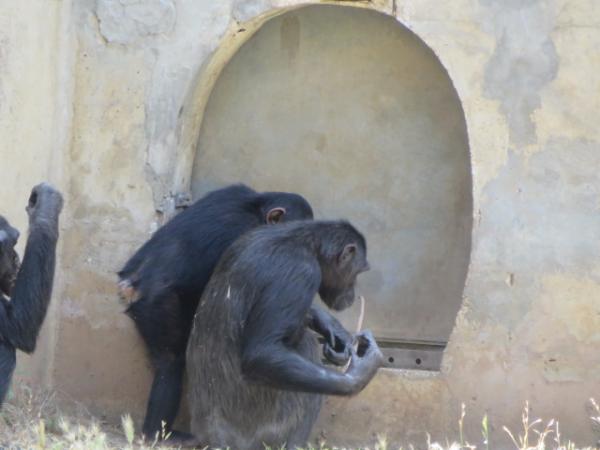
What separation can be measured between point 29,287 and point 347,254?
5.93ft

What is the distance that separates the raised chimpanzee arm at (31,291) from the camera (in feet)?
24.9

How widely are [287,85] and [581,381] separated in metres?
2.86

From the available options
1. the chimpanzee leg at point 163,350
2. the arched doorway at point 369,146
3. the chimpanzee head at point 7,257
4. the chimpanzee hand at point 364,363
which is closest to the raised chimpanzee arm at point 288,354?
the chimpanzee hand at point 364,363

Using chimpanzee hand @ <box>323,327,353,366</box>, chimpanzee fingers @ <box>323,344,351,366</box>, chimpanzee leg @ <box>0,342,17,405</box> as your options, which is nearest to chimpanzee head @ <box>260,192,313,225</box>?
chimpanzee hand @ <box>323,327,353,366</box>

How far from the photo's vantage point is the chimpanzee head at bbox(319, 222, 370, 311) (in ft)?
27.3

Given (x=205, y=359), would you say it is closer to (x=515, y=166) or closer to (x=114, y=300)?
(x=114, y=300)

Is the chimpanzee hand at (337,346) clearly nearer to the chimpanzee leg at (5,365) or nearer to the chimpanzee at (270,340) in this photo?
the chimpanzee at (270,340)

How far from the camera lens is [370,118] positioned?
1016 cm

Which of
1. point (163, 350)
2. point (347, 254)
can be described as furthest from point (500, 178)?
point (163, 350)

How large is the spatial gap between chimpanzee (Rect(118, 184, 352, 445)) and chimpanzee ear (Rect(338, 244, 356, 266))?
0.52 meters

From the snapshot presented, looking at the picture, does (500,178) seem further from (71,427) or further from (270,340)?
(71,427)

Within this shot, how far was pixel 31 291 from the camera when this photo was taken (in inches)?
300

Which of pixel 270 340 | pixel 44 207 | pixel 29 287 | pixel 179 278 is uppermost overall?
pixel 44 207

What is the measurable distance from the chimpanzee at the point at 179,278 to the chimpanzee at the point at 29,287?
108 centimetres
